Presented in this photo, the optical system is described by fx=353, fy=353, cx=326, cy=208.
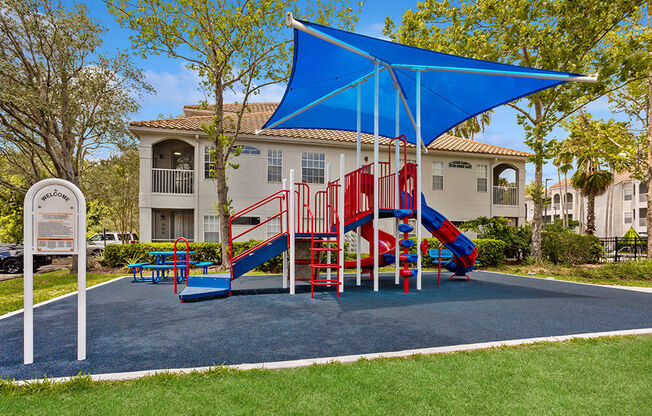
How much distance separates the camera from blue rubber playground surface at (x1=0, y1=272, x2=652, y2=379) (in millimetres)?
4117

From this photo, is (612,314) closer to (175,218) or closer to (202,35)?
(202,35)

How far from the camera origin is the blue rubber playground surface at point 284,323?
412cm

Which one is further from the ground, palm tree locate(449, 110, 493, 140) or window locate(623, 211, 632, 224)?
palm tree locate(449, 110, 493, 140)

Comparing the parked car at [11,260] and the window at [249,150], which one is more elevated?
the window at [249,150]

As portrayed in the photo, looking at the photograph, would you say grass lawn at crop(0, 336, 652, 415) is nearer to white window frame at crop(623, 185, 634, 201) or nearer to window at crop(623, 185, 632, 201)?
white window frame at crop(623, 185, 634, 201)

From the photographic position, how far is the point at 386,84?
33.4ft

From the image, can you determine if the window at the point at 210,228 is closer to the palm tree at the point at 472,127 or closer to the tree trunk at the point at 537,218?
the tree trunk at the point at 537,218

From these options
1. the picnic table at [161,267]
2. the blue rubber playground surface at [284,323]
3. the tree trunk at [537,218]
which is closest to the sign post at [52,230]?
the blue rubber playground surface at [284,323]

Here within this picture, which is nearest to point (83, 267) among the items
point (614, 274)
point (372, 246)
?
point (372, 246)

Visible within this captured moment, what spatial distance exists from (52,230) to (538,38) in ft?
50.8

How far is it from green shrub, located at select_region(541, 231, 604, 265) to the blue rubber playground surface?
7.59 meters

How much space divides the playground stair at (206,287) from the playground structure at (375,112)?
0.03m

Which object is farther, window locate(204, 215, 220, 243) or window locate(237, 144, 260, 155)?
window locate(237, 144, 260, 155)

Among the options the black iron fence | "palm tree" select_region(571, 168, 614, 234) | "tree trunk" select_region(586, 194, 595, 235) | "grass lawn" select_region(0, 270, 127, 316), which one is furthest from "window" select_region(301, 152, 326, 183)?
"palm tree" select_region(571, 168, 614, 234)
